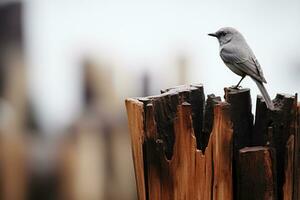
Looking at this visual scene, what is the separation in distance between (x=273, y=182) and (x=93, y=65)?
105 inches

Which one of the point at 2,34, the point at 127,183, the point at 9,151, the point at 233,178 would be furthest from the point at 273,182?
the point at 2,34

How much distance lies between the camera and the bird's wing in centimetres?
310

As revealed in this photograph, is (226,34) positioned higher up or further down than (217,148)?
higher up

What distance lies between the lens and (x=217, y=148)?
2.32 meters

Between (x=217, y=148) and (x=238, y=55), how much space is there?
3.16ft

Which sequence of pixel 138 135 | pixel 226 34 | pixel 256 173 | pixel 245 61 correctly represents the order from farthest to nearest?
pixel 226 34
pixel 245 61
pixel 138 135
pixel 256 173

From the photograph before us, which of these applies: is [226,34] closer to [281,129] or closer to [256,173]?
[281,129]

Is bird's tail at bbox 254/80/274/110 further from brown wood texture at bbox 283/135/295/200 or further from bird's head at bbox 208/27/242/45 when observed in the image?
bird's head at bbox 208/27/242/45

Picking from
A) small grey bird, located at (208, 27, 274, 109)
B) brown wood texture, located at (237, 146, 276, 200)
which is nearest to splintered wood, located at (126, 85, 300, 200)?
brown wood texture, located at (237, 146, 276, 200)

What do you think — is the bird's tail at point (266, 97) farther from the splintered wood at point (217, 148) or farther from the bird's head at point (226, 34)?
the bird's head at point (226, 34)

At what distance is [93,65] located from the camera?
4.82m

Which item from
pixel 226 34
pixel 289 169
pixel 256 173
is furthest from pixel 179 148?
pixel 226 34

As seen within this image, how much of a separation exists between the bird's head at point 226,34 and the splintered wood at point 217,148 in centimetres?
83

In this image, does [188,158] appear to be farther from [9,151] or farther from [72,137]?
[9,151]
